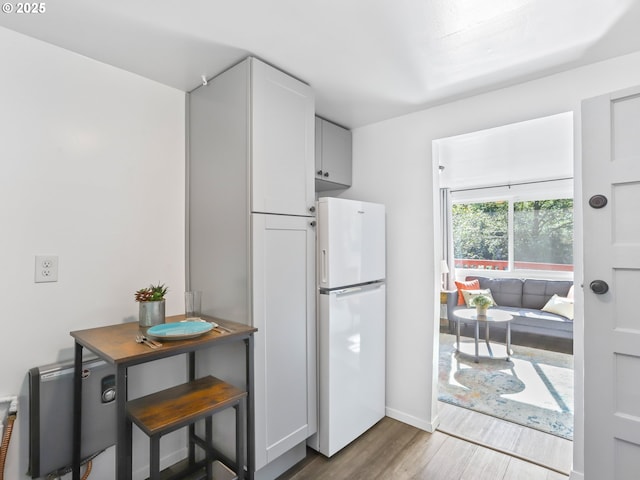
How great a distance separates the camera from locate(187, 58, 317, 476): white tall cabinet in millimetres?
1680

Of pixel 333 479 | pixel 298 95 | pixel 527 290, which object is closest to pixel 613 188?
pixel 298 95

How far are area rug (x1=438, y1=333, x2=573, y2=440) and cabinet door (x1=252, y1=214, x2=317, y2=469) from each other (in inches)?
58.8

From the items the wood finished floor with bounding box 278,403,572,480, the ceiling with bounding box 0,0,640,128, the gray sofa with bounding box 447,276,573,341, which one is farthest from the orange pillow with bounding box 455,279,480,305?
the ceiling with bounding box 0,0,640,128

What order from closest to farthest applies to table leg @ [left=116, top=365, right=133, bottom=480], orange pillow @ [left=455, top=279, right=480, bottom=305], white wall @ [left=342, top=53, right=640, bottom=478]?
table leg @ [left=116, top=365, right=133, bottom=480]
white wall @ [left=342, top=53, right=640, bottom=478]
orange pillow @ [left=455, top=279, right=480, bottom=305]

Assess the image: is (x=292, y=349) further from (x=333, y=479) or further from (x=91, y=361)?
(x=91, y=361)

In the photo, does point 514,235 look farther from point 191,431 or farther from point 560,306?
point 191,431

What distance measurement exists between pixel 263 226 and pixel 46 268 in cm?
100

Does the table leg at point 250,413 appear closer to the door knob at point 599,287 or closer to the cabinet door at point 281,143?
the cabinet door at point 281,143

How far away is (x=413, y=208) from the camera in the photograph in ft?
7.94

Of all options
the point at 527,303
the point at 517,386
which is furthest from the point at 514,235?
the point at 517,386

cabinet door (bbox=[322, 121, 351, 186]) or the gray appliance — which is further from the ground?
cabinet door (bbox=[322, 121, 351, 186])

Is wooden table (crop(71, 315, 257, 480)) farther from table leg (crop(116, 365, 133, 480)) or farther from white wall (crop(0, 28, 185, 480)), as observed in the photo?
white wall (crop(0, 28, 185, 480))

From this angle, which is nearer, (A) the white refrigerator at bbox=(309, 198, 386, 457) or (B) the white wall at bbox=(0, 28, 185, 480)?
(B) the white wall at bbox=(0, 28, 185, 480)

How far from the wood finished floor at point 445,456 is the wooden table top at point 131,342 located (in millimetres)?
996
